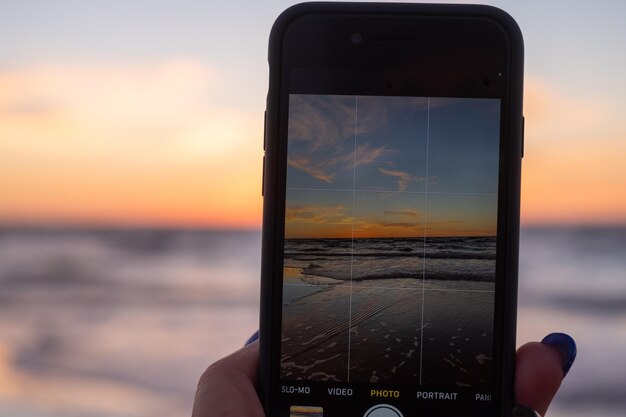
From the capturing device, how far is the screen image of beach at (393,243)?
43.9 inches

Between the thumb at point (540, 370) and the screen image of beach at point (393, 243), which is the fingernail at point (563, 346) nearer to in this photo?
the thumb at point (540, 370)

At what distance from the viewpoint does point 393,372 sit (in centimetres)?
114

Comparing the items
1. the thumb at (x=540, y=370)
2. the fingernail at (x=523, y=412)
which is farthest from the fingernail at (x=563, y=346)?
the fingernail at (x=523, y=412)

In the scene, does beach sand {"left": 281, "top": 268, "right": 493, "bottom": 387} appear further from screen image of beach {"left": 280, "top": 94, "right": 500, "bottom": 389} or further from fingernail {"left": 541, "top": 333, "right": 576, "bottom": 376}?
fingernail {"left": 541, "top": 333, "right": 576, "bottom": 376}

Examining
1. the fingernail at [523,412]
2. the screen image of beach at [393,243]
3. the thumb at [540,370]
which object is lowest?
the fingernail at [523,412]

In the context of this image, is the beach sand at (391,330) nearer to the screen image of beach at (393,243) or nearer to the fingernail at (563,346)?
the screen image of beach at (393,243)

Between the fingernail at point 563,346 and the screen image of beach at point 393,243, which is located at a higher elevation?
the screen image of beach at point 393,243

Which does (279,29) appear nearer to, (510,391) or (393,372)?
(393,372)

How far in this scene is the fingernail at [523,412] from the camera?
110 centimetres

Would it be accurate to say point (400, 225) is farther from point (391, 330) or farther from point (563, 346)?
point (563, 346)

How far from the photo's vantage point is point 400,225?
1.11 meters

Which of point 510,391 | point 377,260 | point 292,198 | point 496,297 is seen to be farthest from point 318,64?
point 510,391

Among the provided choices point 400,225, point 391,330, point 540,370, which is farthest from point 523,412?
point 400,225

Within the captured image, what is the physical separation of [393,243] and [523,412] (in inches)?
13.0
